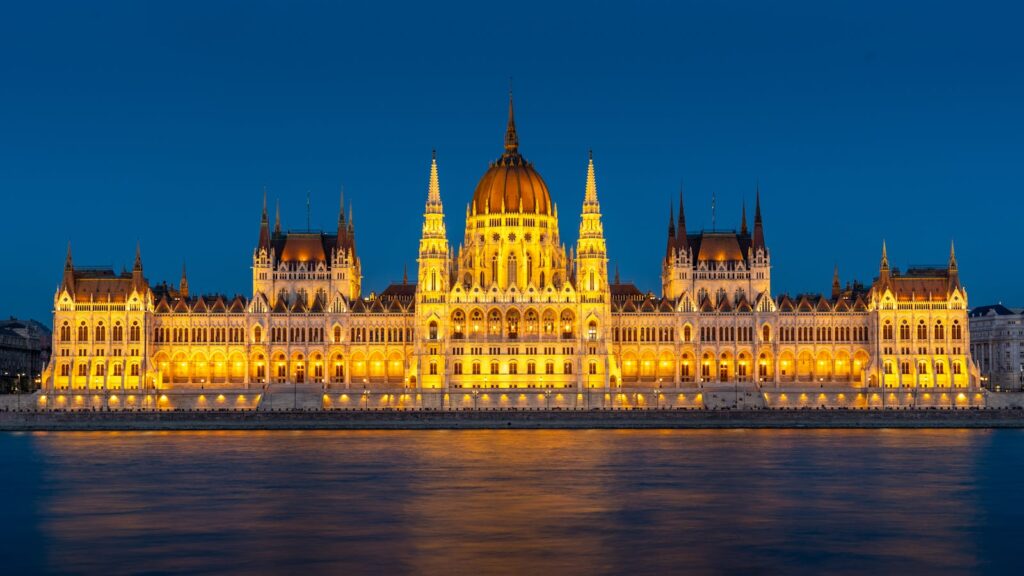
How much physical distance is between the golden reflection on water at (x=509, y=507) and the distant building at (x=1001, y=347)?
77610mm

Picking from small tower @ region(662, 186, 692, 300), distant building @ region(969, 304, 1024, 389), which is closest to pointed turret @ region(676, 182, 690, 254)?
small tower @ region(662, 186, 692, 300)

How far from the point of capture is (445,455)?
96.3 metres

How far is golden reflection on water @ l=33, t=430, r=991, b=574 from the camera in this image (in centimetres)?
5434

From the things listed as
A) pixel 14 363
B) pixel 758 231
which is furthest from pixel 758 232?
pixel 14 363

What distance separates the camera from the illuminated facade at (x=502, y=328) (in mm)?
151250

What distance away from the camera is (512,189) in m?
160

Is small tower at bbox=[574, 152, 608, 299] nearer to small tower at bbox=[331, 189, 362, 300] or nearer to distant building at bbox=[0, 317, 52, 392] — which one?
small tower at bbox=[331, 189, 362, 300]

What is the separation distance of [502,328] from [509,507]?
274ft

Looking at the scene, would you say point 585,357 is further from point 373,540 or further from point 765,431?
point 373,540

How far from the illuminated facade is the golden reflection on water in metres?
42.7

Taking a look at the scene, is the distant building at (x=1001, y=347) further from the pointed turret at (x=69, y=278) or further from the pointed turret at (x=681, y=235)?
the pointed turret at (x=69, y=278)

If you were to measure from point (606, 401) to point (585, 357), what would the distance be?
6.99 m

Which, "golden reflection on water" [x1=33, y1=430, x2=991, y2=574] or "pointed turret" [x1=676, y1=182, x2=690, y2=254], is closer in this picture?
"golden reflection on water" [x1=33, y1=430, x2=991, y2=574]

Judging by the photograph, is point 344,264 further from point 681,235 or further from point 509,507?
point 509,507
